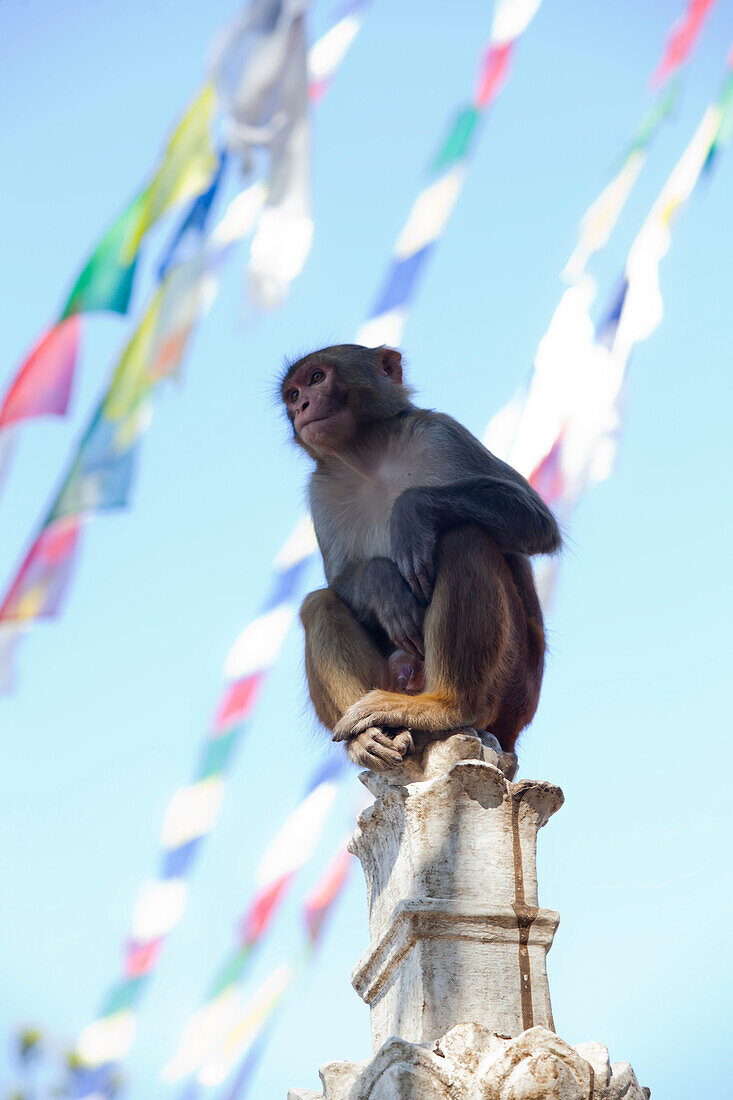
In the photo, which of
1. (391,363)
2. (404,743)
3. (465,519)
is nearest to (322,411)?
(391,363)

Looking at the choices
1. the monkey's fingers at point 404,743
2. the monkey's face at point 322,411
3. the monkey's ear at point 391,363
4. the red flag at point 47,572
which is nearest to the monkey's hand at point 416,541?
the monkey's fingers at point 404,743

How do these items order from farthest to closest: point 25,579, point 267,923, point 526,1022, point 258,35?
1. point 267,923
2. point 258,35
3. point 25,579
4. point 526,1022

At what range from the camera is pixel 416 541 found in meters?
3.74

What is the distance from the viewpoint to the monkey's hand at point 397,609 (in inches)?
149

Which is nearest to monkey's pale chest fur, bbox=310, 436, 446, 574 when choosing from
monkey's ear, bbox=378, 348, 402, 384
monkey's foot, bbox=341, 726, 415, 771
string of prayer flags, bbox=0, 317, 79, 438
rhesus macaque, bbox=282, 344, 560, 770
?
rhesus macaque, bbox=282, 344, 560, 770

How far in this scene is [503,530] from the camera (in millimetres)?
3846

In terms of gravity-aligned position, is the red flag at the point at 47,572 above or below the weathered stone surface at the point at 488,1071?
above

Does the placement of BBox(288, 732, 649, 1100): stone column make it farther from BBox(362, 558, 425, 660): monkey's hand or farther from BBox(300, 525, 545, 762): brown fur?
BBox(362, 558, 425, 660): monkey's hand

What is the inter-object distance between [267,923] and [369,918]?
2422mm

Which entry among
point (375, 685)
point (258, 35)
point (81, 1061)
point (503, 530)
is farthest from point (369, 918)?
point (258, 35)

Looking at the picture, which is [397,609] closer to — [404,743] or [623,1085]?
[404,743]

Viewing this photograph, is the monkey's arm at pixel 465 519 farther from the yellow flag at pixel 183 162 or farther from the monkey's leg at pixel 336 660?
the yellow flag at pixel 183 162

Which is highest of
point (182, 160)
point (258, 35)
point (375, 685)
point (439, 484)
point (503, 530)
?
point (258, 35)

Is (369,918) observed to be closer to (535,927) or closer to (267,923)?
(535,927)
